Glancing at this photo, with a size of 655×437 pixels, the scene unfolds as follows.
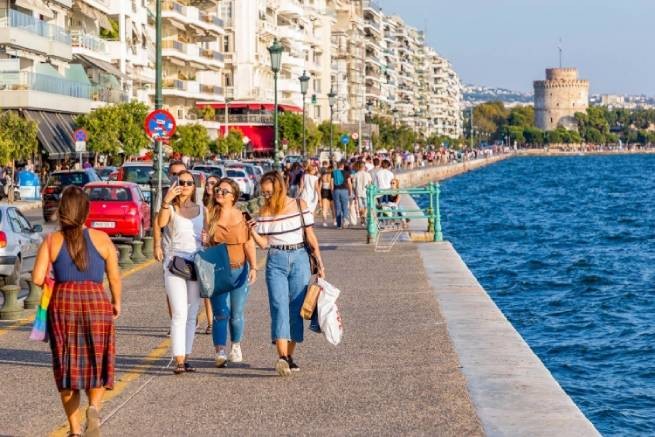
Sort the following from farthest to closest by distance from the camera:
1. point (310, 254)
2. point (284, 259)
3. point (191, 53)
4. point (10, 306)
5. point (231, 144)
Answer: point (191, 53), point (231, 144), point (10, 306), point (310, 254), point (284, 259)

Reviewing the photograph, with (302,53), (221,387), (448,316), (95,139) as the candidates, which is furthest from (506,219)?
(302,53)

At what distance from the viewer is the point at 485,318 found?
15.0 metres

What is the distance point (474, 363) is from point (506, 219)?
51361mm

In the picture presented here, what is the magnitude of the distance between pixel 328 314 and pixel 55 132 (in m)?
51.9

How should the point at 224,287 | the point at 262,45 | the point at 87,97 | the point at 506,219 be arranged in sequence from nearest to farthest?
the point at 224,287 < the point at 506,219 < the point at 87,97 < the point at 262,45

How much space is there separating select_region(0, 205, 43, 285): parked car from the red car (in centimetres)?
712

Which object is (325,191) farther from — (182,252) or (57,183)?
(182,252)

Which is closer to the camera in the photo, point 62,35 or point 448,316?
point 448,316

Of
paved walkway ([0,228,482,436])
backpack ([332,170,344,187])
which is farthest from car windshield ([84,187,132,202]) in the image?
paved walkway ([0,228,482,436])

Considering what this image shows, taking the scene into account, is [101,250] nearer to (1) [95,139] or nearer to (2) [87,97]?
(1) [95,139]

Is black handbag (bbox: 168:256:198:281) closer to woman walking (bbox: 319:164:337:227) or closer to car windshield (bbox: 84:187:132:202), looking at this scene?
car windshield (bbox: 84:187:132:202)

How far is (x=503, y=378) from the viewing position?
11.1 m

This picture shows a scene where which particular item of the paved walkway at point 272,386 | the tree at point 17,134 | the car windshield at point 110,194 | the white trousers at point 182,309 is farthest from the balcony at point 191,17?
the white trousers at point 182,309

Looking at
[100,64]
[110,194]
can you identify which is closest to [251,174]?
[100,64]
